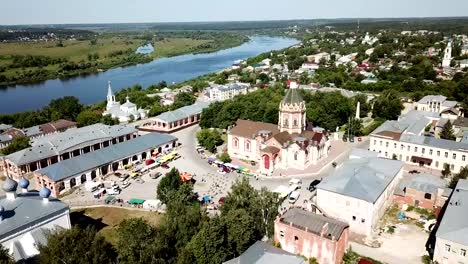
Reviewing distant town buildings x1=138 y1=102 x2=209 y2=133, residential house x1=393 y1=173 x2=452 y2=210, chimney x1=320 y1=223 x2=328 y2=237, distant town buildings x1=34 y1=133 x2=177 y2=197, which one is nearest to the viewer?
chimney x1=320 y1=223 x2=328 y2=237

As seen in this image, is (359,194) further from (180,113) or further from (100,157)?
(180,113)

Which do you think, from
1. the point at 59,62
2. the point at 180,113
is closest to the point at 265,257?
the point at 180,113

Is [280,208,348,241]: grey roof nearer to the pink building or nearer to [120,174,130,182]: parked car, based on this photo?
the pink building

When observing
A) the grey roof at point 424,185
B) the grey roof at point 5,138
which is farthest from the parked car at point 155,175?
the grey roof at point 5,138

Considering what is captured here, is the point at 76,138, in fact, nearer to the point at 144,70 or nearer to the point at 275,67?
the point at 275,67

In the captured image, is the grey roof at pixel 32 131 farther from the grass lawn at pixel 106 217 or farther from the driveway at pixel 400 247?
the driveway at pixel 400 247

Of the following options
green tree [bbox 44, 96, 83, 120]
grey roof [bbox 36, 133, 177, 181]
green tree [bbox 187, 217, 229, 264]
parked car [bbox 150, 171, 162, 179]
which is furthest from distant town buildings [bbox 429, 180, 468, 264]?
green tree [bbox 44, 96, 83, 120]

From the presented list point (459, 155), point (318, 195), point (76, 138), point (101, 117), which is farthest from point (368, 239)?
point (101, 117)
